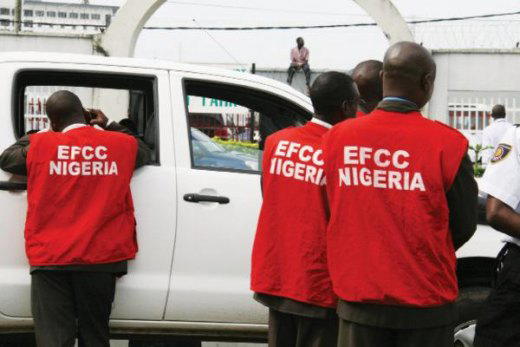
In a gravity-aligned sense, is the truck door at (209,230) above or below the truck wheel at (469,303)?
above

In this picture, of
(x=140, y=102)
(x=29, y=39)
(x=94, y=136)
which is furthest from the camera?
(x=29, y=39)

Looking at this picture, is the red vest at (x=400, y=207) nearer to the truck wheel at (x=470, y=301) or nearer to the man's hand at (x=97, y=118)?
the truck wheel at (x=470, y=301)

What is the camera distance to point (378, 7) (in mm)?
17328

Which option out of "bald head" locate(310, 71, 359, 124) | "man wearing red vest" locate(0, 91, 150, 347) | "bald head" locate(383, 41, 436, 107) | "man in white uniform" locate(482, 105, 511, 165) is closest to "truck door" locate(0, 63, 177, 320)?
"man wearing red vest" locate(0, 91, 150, 347)

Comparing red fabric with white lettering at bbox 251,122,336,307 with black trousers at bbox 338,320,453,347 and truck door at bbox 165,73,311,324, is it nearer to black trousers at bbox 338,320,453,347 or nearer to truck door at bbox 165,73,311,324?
black trousers at bbox 338,320,453,347

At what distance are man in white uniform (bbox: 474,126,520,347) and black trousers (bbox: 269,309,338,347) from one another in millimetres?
581

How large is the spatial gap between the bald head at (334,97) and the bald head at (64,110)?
1.37 m

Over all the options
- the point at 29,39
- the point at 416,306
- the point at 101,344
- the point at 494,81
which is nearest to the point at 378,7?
the point at 494,81

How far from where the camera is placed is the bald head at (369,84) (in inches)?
163

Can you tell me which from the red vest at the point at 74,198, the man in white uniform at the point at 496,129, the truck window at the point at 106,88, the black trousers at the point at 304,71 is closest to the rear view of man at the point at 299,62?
the black trousers at the point at 304,71

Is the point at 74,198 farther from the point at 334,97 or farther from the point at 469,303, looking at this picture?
the point at 469,303

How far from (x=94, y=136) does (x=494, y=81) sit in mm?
→ 18741

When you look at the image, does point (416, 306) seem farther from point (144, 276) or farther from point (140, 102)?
point (140, 102)

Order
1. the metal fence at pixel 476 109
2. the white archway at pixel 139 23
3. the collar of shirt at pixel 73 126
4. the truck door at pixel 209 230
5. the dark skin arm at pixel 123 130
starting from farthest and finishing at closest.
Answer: the metal fence at pixel 476 109
the white archway at pixel 139 23
the truck door at pixel 209 230
the dark skin arm at pixel 123 130
the collar of shirt at pixel 73 126
